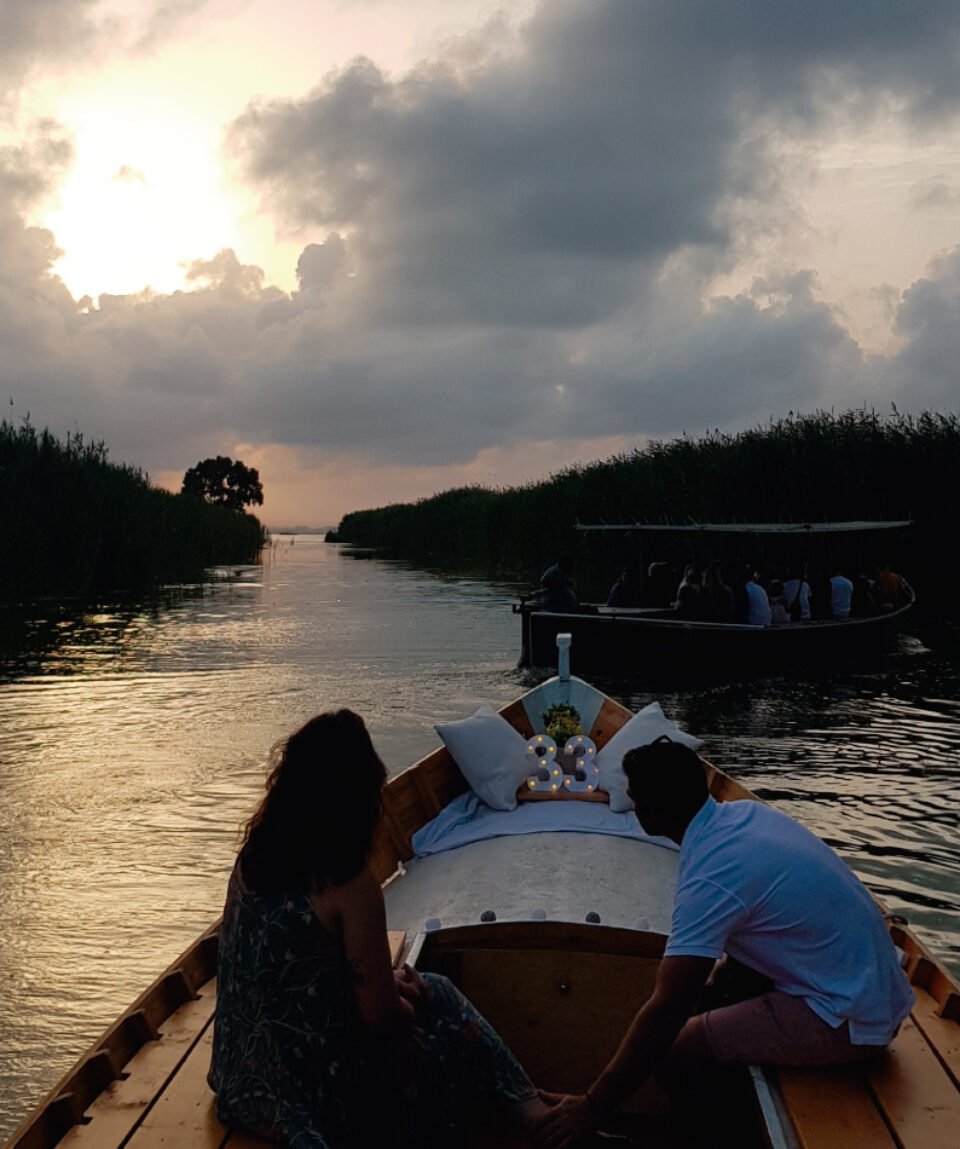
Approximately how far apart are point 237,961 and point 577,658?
1419cm

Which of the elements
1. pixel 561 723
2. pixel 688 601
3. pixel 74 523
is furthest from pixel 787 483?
pixel 561 723

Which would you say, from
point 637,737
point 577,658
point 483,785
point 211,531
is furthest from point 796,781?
point 211,531

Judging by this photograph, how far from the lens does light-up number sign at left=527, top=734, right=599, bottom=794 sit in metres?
6.66

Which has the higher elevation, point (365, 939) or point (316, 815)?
point (316, 815)

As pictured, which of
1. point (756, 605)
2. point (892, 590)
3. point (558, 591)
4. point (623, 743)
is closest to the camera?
point (623, 743)

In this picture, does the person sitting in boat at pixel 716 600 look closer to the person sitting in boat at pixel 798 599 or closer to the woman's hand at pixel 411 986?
the person sitting in boat at pixel 798 599

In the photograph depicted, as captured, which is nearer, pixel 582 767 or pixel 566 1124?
pixel 566 1124

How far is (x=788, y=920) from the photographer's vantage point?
2.93 metres

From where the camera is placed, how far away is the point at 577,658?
16.9 meters

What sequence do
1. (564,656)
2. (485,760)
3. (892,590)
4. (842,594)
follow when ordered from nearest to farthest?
1. (485,760)
2. (564,656)
3. (842,594)
4. (892,590)

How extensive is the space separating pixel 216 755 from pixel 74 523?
1967 cm

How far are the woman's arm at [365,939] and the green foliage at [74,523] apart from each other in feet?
85.5

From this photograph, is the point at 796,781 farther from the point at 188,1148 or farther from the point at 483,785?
the point at 188,1148

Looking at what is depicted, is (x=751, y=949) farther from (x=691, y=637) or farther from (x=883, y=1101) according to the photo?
(x=691, y=637)
